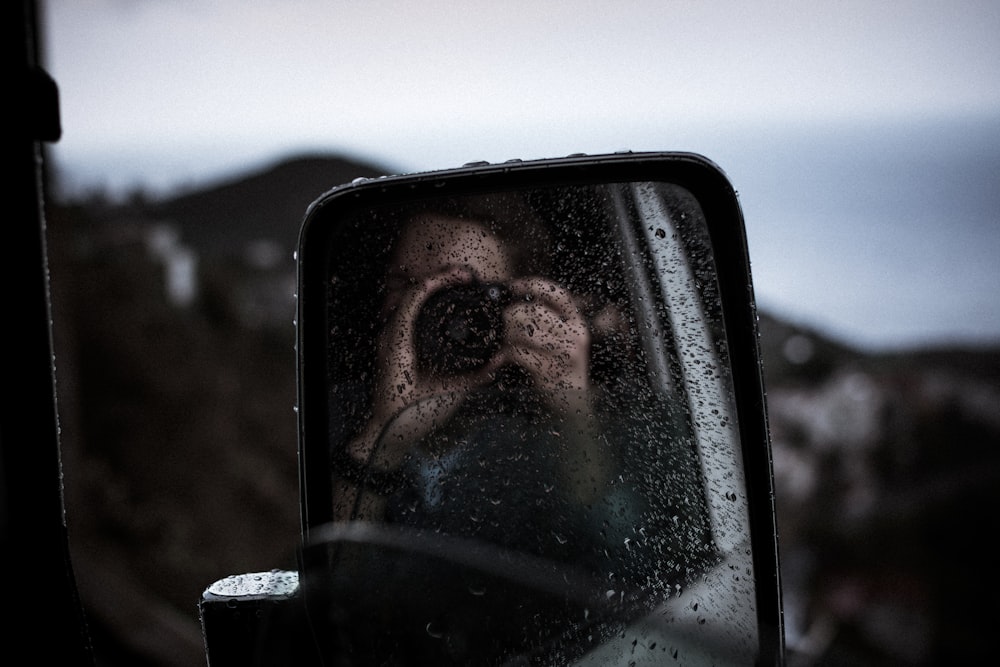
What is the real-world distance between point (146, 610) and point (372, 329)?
4122mm

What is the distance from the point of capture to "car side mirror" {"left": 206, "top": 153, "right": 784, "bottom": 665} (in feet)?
3.82

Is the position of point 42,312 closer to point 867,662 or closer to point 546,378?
point 546,378

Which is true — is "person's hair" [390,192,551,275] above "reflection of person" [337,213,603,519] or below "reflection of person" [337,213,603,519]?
above

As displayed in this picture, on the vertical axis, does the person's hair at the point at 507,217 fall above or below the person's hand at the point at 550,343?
above

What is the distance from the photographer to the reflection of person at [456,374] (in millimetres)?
1165

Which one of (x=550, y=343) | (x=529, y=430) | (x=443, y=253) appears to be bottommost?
(x=529, y=430)

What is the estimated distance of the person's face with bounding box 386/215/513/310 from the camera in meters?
1.16

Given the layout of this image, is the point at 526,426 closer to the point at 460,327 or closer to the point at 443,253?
the point at 460,327

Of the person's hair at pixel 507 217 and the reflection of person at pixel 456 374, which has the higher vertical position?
the person's hair at pixel 507 217

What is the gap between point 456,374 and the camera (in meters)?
1.18

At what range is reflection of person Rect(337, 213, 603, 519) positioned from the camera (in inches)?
45.9

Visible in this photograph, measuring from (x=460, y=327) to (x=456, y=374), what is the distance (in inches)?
2.8

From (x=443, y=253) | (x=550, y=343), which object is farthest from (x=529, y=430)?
(x=443, y=253)

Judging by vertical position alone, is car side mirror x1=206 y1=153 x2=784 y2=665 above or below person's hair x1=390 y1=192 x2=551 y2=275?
below
